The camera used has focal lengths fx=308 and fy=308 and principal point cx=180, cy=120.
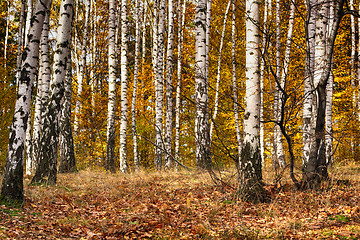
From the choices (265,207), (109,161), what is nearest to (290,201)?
(265,207)

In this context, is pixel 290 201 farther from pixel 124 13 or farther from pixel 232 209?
pixel 124 13

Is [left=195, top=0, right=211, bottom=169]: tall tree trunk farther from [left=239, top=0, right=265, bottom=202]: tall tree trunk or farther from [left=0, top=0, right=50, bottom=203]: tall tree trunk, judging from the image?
[left=0, top=0, right=50, bottom=203]: tall tree trunk

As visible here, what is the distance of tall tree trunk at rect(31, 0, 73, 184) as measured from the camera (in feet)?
26.6

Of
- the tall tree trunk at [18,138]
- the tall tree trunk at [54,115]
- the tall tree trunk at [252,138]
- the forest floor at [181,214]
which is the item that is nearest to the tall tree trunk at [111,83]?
the tall tree trunk at [54,115]

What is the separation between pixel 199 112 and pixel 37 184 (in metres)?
5.25

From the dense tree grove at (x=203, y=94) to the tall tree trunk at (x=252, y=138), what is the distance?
20mm

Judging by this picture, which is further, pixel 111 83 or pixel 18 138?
pixel 111 83

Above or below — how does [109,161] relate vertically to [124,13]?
below

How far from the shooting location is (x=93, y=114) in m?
17.6

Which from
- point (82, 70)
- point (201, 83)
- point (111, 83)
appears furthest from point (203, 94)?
point (82, 70)

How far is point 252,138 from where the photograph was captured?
241 inches

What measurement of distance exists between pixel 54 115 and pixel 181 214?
468 centimetres

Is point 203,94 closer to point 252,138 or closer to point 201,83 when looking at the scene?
point 201,83

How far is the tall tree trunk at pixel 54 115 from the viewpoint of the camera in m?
8.12
